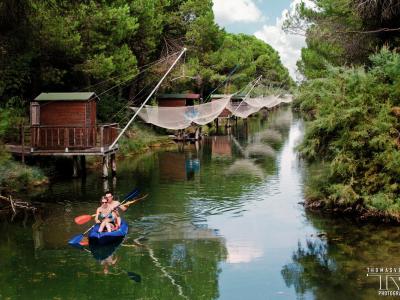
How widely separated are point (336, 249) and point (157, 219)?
5.11 metres

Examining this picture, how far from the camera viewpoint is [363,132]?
45.4 feet

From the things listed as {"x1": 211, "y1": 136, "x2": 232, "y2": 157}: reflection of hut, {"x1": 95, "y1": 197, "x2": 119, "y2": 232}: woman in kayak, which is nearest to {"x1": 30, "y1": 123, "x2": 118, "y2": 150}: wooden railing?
{"x1": 95, "y1": 197, "x2": 119, "y2": 232}: woman in kayak

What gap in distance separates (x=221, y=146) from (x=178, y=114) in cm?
620

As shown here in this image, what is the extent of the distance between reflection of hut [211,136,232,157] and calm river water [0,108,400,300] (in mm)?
10110

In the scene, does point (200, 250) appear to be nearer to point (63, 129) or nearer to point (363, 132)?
point (363, 132)

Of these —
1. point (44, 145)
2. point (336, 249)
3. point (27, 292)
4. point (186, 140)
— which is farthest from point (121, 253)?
point (186, 140)

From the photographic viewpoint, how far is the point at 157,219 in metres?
15.3

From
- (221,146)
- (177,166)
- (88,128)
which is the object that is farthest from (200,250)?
(221,146)

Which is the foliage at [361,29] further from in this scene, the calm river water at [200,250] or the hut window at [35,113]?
the hut window at [35,113]

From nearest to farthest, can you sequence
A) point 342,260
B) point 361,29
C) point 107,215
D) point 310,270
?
point 310,270 → point 342,260 → point 107,215 → point 361,29

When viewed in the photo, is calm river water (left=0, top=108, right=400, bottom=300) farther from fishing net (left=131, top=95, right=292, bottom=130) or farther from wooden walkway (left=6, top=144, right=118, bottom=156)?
fishing net (left=131, top=95, right=292, bottom=130)

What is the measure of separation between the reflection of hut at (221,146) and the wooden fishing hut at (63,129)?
10712mm

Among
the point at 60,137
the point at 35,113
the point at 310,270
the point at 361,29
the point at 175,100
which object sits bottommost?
the point at 310,270

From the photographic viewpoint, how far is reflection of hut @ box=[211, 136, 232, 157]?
30.9 m
